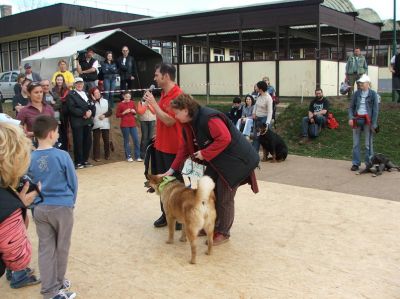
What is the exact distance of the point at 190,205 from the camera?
14.3 feet

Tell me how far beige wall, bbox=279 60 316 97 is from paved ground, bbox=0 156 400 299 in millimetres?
8689

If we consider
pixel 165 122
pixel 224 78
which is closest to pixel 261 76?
pixel 224 78

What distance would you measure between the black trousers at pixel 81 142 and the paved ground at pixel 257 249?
1.95 meters

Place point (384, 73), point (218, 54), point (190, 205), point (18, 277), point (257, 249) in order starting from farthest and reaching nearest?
point (384, 73) < point (218, 54) < point (257, 249) < point (190, 205) < point (18, 277)

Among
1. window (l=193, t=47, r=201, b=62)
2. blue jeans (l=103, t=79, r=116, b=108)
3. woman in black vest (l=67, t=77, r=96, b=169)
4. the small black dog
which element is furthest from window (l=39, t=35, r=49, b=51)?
the small black dog

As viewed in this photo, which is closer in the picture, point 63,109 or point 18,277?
point 18,277

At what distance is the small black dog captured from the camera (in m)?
10.0

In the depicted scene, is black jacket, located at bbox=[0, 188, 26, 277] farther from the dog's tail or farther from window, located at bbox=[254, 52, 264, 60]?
window, located at bbox=[254, 52, 264, 60]

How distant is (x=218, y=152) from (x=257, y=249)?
116cm

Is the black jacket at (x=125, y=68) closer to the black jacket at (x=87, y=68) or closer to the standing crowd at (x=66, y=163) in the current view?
the black jacket at (x=87, y=68)

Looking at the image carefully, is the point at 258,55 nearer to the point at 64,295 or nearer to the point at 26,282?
the point at 26,282

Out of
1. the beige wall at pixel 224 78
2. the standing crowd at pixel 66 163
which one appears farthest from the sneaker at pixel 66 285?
the beige wall at pixel 224 78

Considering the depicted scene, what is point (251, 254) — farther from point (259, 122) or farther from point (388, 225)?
point (259, 122)

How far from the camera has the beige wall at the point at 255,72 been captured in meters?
16.6
